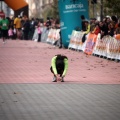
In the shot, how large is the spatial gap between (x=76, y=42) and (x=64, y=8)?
11.0ft

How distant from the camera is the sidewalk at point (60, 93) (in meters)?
11.1

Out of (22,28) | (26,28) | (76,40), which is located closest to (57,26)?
(26,28)

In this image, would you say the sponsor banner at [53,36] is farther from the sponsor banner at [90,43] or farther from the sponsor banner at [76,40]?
the sponsor banner at [90,43]

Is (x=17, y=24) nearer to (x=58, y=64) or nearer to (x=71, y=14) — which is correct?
(x=71, y=14)

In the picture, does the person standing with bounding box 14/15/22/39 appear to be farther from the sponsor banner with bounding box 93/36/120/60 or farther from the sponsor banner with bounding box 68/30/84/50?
the sponsor banner with bounding box 93/36/120/60

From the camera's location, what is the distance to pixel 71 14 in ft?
118

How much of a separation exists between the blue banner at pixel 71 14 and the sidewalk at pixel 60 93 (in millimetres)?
13245

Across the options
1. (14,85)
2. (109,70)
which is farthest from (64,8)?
(14,85)

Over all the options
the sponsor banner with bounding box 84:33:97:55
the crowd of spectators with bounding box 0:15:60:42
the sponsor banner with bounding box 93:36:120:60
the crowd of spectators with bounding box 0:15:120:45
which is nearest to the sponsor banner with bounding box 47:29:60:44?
the crowd of spectators with bounding box 0:15:120:45

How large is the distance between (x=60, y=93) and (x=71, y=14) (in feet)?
71.7

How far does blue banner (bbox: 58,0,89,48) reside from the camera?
117 ft

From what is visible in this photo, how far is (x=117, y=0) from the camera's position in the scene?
3136 centimetres

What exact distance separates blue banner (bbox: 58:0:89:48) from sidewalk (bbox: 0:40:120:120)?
13245 millimetres

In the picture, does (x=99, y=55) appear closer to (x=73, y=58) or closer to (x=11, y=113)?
(x=73, y=58)
